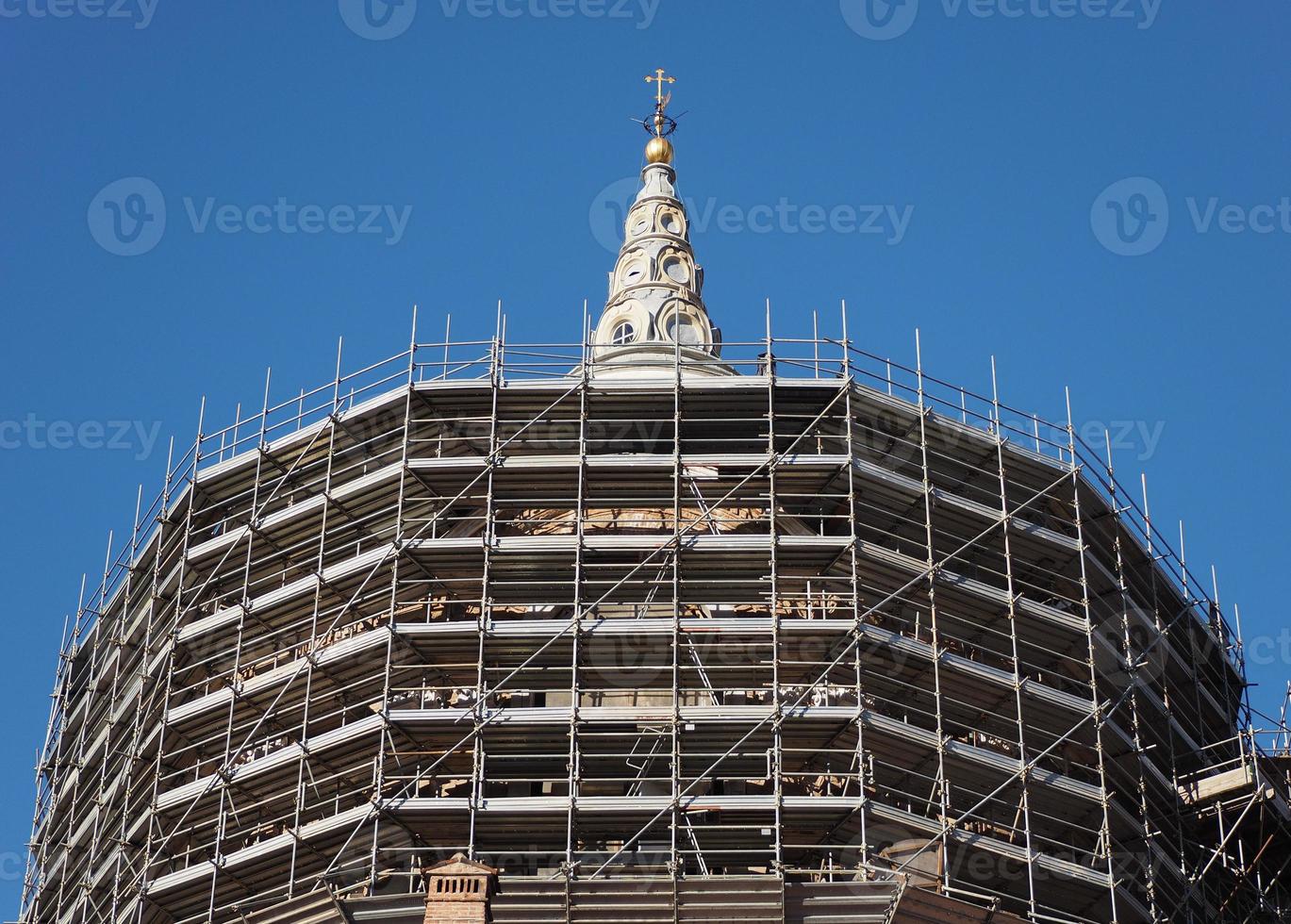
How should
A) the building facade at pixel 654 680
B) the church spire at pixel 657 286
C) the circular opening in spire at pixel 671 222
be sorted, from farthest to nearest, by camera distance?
the circular opening in spire at pixel 671 222 → the church spire at pixel 657 286 → the building facade at pixel 654 680

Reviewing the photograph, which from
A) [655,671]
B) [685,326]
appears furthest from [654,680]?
[685,326]

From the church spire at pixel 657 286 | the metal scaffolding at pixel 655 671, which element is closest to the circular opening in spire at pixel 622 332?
the church spire at pixel 657 286

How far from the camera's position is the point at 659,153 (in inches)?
3221

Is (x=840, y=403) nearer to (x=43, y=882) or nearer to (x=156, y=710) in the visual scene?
(x=156, y=710)

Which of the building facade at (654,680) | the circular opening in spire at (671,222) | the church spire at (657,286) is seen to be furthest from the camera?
the circular opening in spire at (671,222)

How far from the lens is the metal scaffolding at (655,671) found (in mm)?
56125

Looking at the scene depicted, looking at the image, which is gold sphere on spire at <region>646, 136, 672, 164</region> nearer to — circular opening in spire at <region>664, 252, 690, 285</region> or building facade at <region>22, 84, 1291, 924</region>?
circular opening in spire at <region>664, 252, 690, 285</region>

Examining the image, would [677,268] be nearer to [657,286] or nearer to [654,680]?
[657,286]

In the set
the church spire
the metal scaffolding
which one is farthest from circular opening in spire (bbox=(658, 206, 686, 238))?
the metal scaffolding

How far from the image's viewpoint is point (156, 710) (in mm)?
62062

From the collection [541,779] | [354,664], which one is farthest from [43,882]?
[541,779]

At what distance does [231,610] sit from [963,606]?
1737 centimetres

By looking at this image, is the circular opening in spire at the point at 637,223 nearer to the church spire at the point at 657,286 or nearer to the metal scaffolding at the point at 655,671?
the church spire at the point at 657,286

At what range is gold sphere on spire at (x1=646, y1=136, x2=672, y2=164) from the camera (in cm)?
8181
